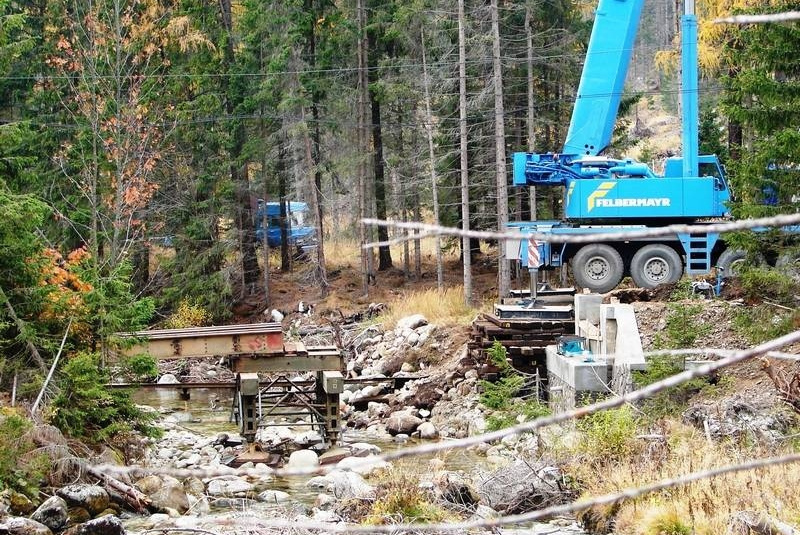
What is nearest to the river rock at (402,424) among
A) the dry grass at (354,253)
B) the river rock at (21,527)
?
the river rock at (21,527)

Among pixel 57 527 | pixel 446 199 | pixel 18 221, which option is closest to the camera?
pixel 57 527

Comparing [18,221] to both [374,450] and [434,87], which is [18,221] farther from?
[434,87]

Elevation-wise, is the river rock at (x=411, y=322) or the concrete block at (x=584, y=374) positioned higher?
the concrete block at (x=584, y=374)

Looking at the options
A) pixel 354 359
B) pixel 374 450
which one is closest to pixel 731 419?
pixel 374 450

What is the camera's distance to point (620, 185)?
23.8 m

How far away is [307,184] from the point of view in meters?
34.9

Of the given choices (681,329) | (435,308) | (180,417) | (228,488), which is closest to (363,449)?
(228,488)

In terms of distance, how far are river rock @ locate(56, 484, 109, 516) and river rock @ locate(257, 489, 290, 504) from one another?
2.39 metres

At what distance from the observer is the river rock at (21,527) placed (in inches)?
458

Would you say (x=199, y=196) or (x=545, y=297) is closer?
(x=545, y=297)

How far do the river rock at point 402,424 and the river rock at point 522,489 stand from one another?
6752mm

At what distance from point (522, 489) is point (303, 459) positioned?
5534 mm

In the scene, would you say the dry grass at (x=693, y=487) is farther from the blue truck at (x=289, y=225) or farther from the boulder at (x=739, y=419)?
the blue truck at (x=289, y=225)

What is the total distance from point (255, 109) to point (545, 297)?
57.2ft
